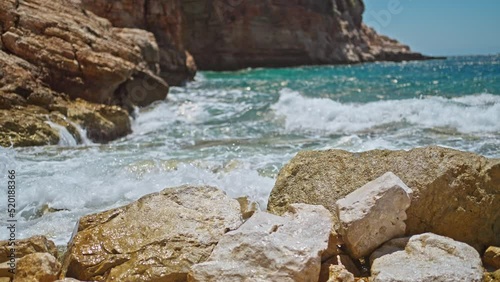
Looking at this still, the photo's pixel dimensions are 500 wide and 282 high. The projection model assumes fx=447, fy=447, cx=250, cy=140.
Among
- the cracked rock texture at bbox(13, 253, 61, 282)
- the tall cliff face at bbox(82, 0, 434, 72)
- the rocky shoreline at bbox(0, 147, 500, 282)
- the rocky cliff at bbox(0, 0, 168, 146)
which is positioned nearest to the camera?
the rocky shoreline at bbox(0, 147, 500, 282)

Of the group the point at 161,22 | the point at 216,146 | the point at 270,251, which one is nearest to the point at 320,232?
the point at 270,251

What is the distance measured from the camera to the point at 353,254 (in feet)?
11.4

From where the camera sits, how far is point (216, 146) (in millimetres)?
8758

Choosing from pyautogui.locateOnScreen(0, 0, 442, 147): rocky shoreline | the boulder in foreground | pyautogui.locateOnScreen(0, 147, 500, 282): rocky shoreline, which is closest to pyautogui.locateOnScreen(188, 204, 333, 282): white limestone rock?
pyautogui.locateOnScreen(0, 147, 500, 282): rocky shoreline

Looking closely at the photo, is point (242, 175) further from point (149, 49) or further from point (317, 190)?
point (149, 49)

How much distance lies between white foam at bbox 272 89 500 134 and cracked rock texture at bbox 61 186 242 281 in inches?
274

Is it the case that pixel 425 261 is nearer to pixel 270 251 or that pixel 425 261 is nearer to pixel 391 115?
pixel 270 251

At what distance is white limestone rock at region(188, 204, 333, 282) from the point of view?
297 centimetres

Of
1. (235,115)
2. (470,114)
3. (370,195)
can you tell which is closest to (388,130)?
(470,114)

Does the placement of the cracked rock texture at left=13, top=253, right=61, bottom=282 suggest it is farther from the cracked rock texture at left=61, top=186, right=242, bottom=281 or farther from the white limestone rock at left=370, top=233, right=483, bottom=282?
the white limestone rock at left=370, top=233, right=483, bottom=282

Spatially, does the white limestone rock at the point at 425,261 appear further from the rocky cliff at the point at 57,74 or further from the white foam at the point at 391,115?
the white foam at the point at 391,115

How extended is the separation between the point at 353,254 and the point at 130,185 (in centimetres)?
338

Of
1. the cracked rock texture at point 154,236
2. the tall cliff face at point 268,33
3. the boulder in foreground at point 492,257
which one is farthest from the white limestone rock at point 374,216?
the tall cliff face at point 268,33

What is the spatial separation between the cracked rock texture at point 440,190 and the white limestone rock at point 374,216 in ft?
0.71
